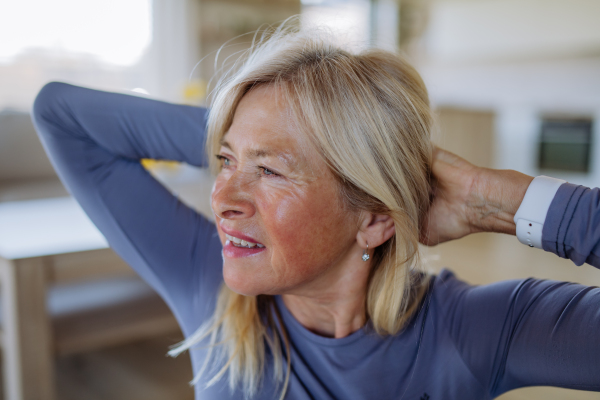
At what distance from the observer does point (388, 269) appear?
104cm

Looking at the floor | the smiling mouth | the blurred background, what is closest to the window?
the blurred background

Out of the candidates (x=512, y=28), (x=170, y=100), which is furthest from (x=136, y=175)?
(x=512, y=28)

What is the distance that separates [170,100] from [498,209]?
392 cm

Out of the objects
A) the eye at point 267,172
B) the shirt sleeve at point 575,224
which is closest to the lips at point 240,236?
the eye at point 267,172

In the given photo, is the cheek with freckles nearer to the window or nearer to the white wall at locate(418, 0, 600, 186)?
the white wall at locate(418, 0, 600, 186)

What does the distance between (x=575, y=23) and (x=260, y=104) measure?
490 cm

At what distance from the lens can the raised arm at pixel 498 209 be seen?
0.82 meters

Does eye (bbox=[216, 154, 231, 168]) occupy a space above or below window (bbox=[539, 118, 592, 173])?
above

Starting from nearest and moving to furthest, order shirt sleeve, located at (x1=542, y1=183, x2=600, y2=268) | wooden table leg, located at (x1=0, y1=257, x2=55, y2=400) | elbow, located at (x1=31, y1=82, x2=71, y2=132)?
1. shirt sleeve, located at (x1=542, y1=183, x2=600, y2=268)
2. elbow, located at (x1=31, y1=82, x2=71, y2=132)
3. wooden table leg, located at (x1=0, y1=257, x2=55, y2=400)

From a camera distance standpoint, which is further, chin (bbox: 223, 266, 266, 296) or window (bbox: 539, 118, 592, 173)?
window (bbox: 539, 118, 592, 173)

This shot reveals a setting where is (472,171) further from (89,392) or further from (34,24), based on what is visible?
(34,24)

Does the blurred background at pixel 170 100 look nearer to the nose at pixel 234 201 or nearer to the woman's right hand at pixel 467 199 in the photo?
the woman's right hand at pixel 467 199

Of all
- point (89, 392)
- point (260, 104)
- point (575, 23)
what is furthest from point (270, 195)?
point (575, 23)

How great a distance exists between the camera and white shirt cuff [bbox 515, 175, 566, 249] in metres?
0.85
